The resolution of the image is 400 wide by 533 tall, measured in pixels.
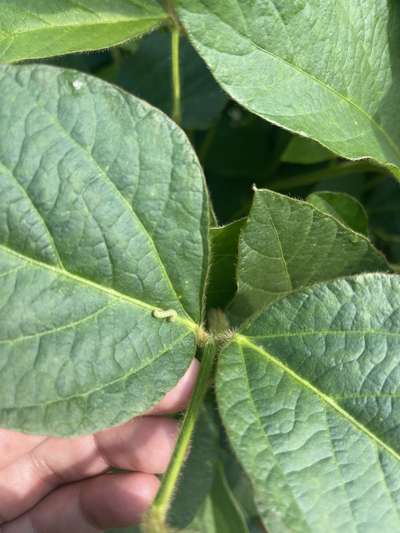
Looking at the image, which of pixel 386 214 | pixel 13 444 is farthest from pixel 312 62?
pixel 13 444

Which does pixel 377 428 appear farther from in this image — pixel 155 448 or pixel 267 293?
pixel 155 448

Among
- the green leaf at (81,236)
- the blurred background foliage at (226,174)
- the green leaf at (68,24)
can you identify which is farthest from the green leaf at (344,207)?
the green leaf at (68,24)

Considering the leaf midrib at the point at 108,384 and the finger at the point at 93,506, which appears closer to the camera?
the leaf midrib at the point at 108,384

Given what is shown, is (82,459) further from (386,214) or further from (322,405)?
(386,214)

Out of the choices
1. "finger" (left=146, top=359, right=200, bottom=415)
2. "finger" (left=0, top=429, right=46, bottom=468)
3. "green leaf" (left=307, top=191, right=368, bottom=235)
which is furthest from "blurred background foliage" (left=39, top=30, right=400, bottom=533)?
"finger" (left=0, top=429, right=46, bottom=468)

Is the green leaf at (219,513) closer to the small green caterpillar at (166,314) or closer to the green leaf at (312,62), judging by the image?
the small green caterpillar at (166,314)

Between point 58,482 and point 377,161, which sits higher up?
point 377,161

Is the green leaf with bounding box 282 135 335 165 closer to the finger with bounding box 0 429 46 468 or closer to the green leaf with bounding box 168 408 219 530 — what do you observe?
the green leaf with bounding box 168 408 219 530

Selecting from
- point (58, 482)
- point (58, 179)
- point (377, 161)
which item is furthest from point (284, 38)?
point (58, 482)
